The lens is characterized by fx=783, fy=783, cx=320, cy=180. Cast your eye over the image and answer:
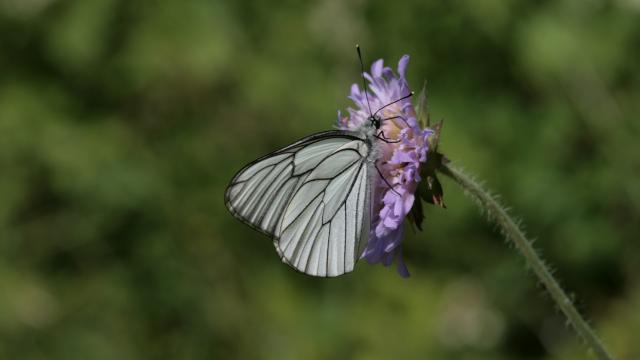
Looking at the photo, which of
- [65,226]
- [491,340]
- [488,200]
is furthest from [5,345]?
[488,200]

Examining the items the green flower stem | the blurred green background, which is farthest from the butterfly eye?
the blurred green background

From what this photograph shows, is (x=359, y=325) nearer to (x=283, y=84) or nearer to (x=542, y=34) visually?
(x=283, y=84)

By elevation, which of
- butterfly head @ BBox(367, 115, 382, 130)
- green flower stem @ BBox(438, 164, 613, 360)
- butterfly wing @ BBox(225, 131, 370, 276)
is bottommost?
green flower stem @ BBox(438, 164, 613, 360)

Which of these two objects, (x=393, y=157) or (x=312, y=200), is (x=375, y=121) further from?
(x=312, y=200)

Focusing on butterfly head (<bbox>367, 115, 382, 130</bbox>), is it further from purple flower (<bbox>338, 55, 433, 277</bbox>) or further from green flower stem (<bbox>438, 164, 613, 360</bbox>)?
green flower stem (<bbox>438, 164, 613, 360</bbox>)

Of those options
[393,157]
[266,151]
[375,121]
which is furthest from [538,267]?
[266,151]

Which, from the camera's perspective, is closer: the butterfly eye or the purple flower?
the purple flower

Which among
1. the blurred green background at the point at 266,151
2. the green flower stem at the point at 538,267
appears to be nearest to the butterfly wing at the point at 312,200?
the green flower stem at the point at 538,267
